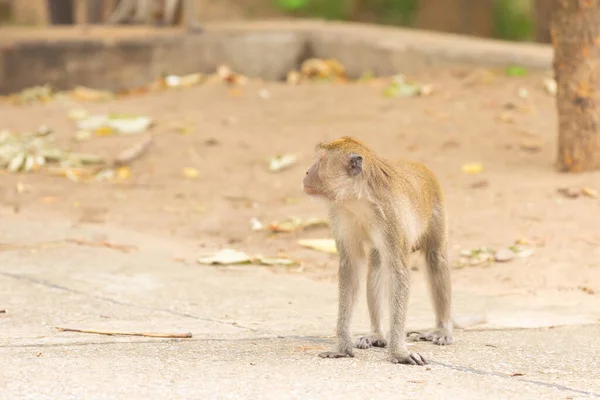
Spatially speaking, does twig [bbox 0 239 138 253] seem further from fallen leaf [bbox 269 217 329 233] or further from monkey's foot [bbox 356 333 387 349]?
monkey's foot [bbox 356 333 387 349]

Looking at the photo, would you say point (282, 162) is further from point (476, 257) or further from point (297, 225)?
point (476, 257)

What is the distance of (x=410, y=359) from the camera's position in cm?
513

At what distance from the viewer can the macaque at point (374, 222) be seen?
503cm

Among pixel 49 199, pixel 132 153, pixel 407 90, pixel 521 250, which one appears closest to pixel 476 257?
pixel 521 250

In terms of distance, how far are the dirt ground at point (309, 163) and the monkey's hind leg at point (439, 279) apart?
5.17 ft

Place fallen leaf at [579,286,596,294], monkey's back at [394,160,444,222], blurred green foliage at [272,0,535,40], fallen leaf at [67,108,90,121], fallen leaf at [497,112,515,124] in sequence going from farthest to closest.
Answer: blurred green foliage at [272,0,535,40]
fallen leaf at [67,108,90,121]
fallen leaf at [497,112,515,124]
fallen leaf at [579,286,596,294]
monkey's back at [394,160,444,222]

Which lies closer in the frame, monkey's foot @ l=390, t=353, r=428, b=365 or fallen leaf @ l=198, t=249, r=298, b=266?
monkey's foot @ l=390, t=353, r=428, b=365

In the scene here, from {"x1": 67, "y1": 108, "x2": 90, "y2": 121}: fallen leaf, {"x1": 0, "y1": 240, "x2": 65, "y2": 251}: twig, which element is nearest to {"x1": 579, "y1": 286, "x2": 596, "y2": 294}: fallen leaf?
{"x1": 0, "y1": 240, "x2": 65, "y2": 251}: twig

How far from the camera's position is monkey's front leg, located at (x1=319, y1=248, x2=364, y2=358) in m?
5.30

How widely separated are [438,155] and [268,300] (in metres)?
3.98

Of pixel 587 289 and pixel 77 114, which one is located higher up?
pixel 587 289

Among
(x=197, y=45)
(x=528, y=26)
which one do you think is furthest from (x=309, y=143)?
(x=528, y=26)

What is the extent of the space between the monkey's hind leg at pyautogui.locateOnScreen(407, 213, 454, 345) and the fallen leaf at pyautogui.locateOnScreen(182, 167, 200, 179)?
4.85 metres

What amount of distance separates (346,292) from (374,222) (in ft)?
1.48
